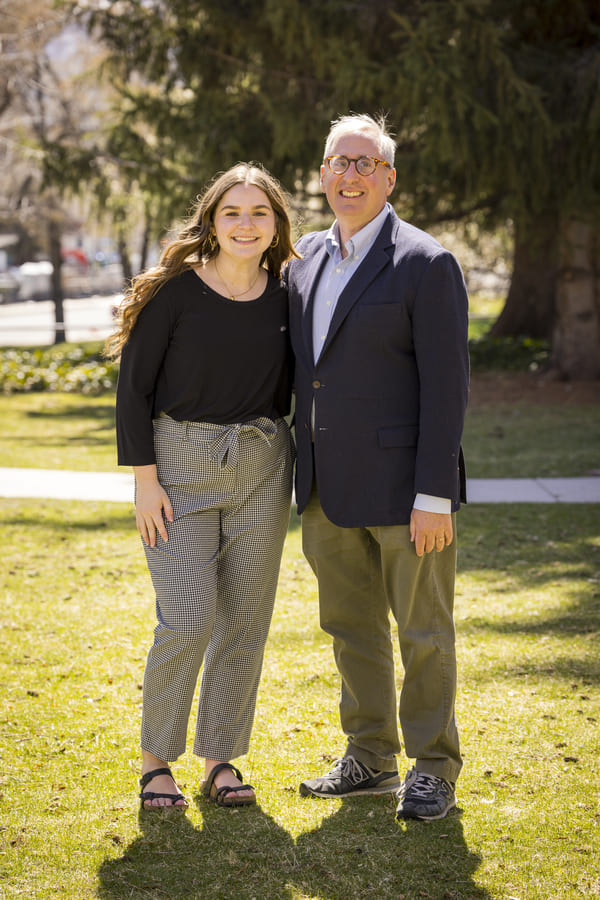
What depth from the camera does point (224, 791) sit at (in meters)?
3.28

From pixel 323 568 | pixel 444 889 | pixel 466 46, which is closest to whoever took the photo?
pixel 444 889

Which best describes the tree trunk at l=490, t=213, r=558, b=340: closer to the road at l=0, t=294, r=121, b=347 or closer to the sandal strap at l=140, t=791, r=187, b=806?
the road at l=0, t=294, r=121, b=347

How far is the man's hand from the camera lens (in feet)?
9.87

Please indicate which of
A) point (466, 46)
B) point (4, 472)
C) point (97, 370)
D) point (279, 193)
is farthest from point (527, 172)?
point (279, 193)

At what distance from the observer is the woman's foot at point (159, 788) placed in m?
3.24

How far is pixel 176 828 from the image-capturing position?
3.12 meters

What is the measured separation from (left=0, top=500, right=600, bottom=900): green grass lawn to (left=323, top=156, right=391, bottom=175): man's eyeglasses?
208cm

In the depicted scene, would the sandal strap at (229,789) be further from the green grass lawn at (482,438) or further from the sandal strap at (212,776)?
the green grass lawn at (482,438)

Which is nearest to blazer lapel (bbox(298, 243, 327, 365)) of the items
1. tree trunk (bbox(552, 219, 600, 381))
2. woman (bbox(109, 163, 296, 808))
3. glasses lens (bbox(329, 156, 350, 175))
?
woman (bbox(109, 163, 296, 808))

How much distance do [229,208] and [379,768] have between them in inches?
77.4

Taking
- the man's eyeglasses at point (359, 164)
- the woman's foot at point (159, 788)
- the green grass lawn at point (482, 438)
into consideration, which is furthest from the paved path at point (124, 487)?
the man's eyeglasses at point (359, 164)

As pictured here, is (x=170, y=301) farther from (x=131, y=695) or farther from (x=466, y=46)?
(x=466, y=46)

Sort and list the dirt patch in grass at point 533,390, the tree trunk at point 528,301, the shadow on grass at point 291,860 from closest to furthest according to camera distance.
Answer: the shadow on grass at point 291,860
the dirt patch in grass at point 533,390
the tree trunk at point 528,301

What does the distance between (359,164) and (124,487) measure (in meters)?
5.99
